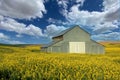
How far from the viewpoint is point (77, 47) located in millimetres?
67688

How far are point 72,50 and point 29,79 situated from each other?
188 ft

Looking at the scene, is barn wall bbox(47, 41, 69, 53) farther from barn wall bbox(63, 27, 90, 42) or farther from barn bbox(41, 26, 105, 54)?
barn wall bbox(63, 27, 90, 42)

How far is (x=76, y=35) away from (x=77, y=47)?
362cm

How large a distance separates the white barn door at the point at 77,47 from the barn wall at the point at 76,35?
1.00 m

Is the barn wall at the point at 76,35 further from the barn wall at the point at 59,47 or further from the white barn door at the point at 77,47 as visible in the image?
the barn wall at the point at 59,47

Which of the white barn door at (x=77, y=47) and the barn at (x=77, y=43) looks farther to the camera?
the white barn door at (x=77, y=47)

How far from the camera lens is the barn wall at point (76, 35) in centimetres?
6794

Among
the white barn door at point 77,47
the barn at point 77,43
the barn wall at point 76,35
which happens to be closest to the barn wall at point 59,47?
the barn at point 77,43

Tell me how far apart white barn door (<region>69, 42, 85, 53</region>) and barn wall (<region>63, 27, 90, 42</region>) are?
1.00 metres

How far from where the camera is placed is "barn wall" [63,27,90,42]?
223 ft

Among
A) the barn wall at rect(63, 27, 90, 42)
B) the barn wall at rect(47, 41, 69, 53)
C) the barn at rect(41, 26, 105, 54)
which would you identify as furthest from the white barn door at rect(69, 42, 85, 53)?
the barn wall at rect(47, 41, 69, 53)

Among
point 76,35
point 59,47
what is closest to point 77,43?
point 76,35

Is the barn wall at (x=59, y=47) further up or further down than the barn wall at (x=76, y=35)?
further down

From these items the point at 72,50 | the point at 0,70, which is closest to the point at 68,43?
the point at 72,50
